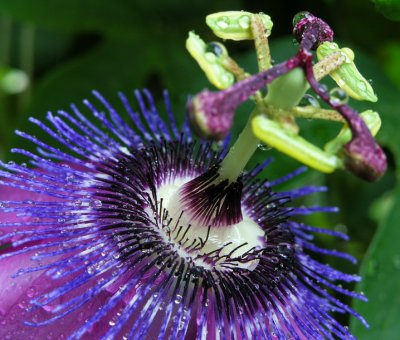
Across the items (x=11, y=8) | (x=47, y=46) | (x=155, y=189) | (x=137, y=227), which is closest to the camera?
(x=137, y=227)

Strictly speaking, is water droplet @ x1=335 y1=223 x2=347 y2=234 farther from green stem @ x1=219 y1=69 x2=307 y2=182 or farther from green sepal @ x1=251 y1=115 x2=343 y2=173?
green sepal @ x1=251 y1=115 x2=343 y2=173

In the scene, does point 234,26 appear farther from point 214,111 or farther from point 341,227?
point 341,227

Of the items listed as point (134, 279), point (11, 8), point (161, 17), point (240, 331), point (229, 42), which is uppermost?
point (11, 8)

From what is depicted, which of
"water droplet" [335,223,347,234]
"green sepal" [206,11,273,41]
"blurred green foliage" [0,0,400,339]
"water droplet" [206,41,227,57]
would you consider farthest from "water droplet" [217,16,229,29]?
"water droplet" [335,223,347,234]

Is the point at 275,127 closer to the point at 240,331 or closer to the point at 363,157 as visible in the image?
the point at 363,157

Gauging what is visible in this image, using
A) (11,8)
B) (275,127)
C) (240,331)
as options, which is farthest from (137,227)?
(11,8)

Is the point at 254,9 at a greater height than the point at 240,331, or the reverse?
the point at 254,9

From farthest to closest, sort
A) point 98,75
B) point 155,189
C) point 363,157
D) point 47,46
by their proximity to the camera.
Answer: point 47,46 → point 98,75 → point 155,189 → point 363,157
